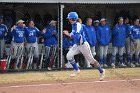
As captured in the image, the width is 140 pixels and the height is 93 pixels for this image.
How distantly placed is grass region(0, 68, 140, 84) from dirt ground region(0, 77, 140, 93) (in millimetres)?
735

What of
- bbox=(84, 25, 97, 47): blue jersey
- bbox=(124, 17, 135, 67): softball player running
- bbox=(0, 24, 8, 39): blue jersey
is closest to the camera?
bbox=(0, 24, 8, 39): blue jersey

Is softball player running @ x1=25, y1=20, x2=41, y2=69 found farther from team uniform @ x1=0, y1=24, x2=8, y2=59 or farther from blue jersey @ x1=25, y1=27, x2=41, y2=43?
team uniform @ x1=0, y1=24, x2=8, y2=59

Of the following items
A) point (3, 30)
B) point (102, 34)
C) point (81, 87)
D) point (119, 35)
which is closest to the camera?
point (81, 87)

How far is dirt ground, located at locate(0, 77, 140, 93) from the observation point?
11.1 m

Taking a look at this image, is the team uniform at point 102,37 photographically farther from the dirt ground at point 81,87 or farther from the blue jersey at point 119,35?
the dirt ground at point 81,87

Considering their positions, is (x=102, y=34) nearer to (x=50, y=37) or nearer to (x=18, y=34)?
(x=50, y=37)

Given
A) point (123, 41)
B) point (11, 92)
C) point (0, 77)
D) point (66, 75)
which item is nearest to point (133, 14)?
point (123, 41)

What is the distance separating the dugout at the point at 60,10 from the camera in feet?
51.9

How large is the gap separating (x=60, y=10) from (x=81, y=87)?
16.2ft

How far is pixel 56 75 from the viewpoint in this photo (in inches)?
558

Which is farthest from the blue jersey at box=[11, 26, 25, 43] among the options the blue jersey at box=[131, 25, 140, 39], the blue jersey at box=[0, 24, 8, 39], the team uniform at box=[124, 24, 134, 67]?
the blue jersey at box=[131, 25, 140, 39]

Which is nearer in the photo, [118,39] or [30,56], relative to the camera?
[30,56]

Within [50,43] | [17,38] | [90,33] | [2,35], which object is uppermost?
[90,33]

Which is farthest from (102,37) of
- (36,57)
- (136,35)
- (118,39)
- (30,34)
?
(30,34)
